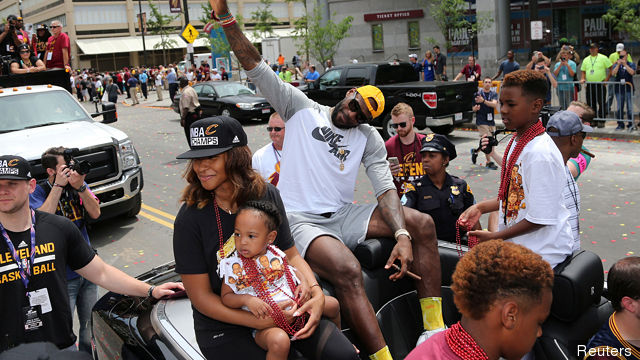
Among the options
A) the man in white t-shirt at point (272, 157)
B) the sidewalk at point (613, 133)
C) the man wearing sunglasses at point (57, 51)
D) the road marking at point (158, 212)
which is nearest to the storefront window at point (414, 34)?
the sidewalk at point (613, 133)

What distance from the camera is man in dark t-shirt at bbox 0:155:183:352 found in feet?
10.5

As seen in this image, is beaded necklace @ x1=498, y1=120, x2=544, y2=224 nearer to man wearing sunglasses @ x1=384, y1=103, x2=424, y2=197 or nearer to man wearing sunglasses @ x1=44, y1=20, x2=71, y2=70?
man wearing sunglasses @ x1=384, y1=103, x2=424, y2=197

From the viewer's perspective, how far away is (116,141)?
866 cm

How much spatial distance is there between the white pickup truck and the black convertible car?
4570 mm

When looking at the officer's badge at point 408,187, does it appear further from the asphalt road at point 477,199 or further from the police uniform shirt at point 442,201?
the asphalt road at point 477,199

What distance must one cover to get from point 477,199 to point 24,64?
8.72 m

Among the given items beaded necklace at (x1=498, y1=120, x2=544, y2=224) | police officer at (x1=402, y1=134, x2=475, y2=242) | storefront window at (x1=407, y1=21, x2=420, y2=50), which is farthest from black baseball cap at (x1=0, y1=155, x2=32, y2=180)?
→ storefront window at (x1=407, y1=21, x2=420, y2=50)

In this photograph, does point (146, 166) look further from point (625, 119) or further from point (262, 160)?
point (625, 119)

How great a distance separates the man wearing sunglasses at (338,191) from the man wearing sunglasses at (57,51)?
9.54m

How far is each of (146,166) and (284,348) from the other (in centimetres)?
1225

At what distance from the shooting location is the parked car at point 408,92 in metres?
14.5

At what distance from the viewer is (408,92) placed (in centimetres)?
1500

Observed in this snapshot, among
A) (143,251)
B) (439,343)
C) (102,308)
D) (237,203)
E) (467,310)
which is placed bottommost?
(143,251)

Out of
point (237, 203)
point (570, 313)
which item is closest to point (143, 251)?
point (237, 203)
